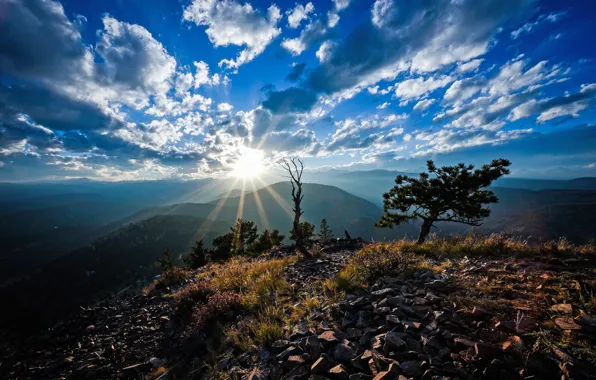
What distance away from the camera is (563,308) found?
14.8 feet

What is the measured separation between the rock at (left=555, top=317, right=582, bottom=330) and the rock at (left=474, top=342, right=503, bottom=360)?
4.73 ft

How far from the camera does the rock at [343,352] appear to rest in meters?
4.27

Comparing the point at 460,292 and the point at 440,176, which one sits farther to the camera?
the point at 440,176

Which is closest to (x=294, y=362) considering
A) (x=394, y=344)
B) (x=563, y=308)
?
(x=394, y=344)

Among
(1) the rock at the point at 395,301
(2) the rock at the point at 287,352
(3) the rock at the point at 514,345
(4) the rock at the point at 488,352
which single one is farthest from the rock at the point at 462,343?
(2) the rock at the point at 287,352

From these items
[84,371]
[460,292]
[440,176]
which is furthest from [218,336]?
[440,176]

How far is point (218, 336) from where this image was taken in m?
6.55

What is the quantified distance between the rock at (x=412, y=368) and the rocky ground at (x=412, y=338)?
0.01 meters


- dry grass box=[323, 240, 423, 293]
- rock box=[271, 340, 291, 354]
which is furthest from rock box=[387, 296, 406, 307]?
rock box=[271, 340, 291, 354]

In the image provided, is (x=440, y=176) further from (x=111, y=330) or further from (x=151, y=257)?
(x=151, y=257)

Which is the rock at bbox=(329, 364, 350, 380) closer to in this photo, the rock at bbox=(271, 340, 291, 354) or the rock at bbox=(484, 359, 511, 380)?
the rock at bbox=(271, 340, 291, 354)

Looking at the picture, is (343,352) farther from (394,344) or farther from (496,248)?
(496,248)

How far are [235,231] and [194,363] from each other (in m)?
35.6

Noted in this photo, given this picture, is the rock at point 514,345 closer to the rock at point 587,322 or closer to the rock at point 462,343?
the rock at point 462,343
